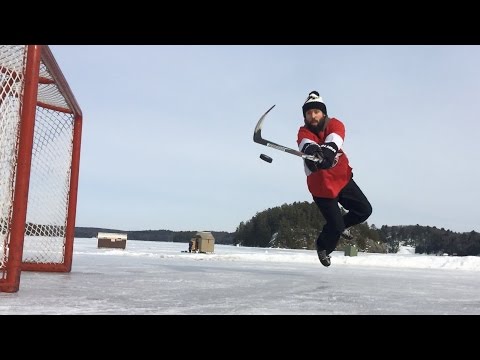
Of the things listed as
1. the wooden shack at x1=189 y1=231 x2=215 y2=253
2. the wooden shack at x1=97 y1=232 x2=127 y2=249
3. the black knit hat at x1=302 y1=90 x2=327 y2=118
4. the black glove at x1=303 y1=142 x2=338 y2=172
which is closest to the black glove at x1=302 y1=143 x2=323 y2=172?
the black glove at x1=303 y1=142 x2=338 y2=172

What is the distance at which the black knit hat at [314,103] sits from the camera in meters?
2.87

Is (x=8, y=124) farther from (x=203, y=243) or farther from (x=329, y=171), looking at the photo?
(x=203, y=243)

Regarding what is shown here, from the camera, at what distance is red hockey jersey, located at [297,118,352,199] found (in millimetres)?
2877

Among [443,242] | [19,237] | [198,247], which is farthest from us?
[198,247]

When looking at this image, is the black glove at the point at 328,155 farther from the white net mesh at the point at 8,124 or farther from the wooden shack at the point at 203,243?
the wooden shack at the point at 203,243

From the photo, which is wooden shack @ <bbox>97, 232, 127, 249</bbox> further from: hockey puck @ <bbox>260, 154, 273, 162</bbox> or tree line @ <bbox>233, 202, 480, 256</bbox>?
hockey puck @ <bbox>260, 154, 273, 162</bbox>

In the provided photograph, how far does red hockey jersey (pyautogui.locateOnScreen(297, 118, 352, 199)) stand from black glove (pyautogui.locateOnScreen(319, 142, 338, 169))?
120 millimetres

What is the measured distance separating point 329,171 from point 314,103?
0.44m

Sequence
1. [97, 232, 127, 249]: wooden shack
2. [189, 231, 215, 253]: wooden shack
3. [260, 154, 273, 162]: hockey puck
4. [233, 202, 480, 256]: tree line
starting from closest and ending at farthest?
[260, 154, 273, 162]: hockey puck
[233, 202, 480, 256]: tree line
[189, 231, 215, 253]: wooden shack
[97, 232, 127, 249]: wooden shack

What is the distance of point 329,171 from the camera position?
290 centimetres

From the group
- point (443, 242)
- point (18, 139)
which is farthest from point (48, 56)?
point (443, 242)
